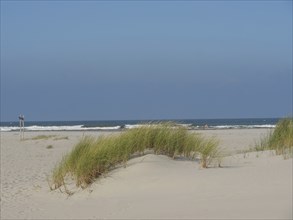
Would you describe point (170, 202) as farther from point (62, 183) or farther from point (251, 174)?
point (62, 183)

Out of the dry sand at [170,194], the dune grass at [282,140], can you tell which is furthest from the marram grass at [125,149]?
the dune grass at [282,140]

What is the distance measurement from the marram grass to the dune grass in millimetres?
1617

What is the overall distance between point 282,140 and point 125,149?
4320 millimetres

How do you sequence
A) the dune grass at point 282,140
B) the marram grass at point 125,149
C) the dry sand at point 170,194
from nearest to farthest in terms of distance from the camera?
the dry sand at point 170,194
the marram grass at point 125,149
the dune grass at point 282,140

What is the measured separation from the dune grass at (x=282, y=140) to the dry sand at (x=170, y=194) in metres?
0.70

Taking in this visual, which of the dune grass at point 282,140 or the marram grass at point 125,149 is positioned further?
the dune grass at point 282,140

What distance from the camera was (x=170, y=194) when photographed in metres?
8.27

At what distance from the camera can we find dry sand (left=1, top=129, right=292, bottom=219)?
700 cm

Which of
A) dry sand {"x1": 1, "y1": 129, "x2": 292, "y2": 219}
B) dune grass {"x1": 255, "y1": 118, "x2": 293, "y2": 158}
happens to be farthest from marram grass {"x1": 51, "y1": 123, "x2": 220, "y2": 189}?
dune grass {"x1": 255, "y1": 118, "x2": 293, "y2": 158}

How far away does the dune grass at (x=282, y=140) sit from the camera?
1148 cm

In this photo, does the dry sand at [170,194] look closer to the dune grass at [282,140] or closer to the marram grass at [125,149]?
the marram grass at [125,149]

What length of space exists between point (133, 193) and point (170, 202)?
109 cm

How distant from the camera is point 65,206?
27.6ft

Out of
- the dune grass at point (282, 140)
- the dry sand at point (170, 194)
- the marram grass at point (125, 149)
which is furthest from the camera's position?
the dune grass at point (282, 140)
